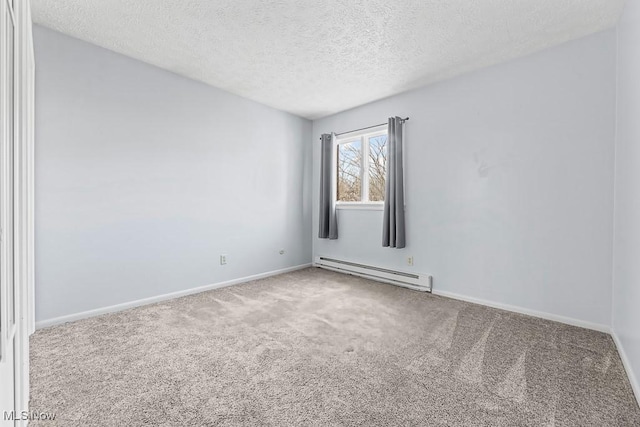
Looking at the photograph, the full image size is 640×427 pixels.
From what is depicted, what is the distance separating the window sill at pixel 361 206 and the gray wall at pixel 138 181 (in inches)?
40.9

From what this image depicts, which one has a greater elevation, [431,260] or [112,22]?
[112,22]

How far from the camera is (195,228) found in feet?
11.2

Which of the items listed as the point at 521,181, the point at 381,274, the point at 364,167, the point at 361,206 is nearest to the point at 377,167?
the point at 364,167

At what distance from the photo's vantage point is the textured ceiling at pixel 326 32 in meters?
2.14

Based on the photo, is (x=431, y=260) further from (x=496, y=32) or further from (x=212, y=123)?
(x=212, y=123)

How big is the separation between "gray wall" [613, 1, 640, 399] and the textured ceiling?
407 mm

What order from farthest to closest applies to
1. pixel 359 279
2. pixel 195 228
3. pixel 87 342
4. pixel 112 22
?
1. pixel 359 279
2. pixel 195 228
3. pixel 112 22
4. pixel 87 342

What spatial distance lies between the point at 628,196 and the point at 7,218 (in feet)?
10.7

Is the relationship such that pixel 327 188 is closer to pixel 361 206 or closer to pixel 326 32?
pixel 361 206

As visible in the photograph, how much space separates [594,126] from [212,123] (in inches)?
149

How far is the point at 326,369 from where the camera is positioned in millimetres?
1833

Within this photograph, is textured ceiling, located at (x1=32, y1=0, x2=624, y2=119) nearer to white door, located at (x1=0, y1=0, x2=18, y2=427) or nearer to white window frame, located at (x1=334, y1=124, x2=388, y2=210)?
white window frame, located at (x1=334, y1=124, x2=388, y2=210)

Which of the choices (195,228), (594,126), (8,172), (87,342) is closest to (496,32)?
(594,126)

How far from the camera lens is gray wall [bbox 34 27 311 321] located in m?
2.46
